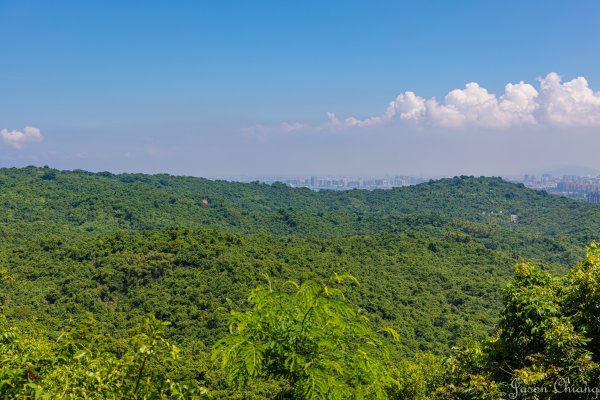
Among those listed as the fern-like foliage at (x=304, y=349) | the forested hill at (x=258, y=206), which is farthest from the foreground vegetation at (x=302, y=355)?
the forested hill at (x=258, y=206)

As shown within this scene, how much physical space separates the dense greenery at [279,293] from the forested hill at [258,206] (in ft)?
2.33

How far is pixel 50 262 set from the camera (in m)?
45.7

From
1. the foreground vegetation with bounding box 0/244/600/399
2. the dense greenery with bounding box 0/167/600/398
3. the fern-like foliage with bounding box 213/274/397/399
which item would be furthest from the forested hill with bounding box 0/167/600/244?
the fern-like foliage with bounding box 213/274/397/399

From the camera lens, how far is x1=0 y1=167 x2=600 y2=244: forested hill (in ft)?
283

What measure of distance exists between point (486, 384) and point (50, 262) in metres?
50.6

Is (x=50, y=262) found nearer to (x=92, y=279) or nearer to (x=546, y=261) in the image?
(x=92, y=279)

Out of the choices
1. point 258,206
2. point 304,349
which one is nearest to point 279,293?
point 304,349

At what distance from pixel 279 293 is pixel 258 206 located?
139 m

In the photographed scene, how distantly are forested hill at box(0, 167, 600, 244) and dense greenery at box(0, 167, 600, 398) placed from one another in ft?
2.33

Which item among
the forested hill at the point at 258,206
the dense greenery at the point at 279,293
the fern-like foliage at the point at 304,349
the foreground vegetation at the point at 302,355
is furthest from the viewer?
the forested hill at the point at 258,206

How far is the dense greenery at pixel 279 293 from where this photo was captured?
14.6ft

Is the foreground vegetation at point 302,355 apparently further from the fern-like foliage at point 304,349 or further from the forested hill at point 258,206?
the forested hill at point 258,206

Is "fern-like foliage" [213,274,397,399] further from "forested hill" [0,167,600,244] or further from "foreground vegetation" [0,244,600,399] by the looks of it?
"forested hill" [0,167,600,244]

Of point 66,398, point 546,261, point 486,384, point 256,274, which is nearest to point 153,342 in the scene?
point 66,398
